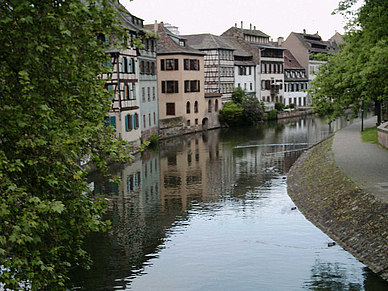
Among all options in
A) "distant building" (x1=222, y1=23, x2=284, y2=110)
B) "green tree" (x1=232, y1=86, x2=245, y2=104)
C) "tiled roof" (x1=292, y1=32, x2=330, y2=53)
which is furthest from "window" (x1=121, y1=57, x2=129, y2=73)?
"tiled roof" (x1=292, y1=32, x2=330, y2=53)

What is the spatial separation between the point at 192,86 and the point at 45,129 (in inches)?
2104

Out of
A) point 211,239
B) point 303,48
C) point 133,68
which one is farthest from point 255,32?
point 211,239

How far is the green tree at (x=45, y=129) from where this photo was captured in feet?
32.3

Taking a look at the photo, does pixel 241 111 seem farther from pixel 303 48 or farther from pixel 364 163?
pixel 364 163

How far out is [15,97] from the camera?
1094 centimetres

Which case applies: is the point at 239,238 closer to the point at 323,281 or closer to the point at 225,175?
the point at 323,281

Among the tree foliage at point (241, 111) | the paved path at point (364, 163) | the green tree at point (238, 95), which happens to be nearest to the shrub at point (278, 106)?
the tree foliage at point (241, 111)

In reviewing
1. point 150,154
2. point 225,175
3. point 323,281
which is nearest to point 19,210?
point 323,281

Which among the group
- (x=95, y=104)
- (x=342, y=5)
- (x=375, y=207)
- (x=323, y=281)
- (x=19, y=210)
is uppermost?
(x=342, y=5)

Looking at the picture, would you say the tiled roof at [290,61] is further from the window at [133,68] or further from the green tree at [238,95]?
the window at [133,68]

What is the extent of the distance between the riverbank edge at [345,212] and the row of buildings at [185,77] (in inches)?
412

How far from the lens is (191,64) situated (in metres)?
63.3

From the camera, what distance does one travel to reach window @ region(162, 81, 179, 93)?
200 feet

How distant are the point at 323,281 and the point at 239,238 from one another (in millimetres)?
5183
